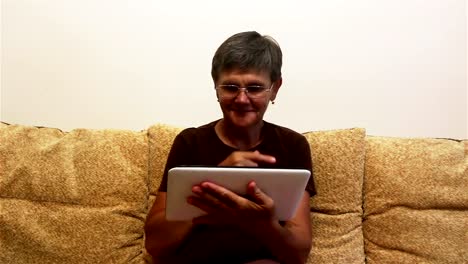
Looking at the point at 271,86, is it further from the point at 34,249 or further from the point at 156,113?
the point at 34,249

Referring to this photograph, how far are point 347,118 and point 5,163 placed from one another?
127cm

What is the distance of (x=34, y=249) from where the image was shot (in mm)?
1287

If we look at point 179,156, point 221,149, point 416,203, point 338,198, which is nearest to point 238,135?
point 221,149

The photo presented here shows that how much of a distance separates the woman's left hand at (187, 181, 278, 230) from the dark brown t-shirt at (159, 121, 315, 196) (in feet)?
0.80

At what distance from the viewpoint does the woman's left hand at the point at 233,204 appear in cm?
89

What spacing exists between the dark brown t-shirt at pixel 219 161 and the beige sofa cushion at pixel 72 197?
21cm

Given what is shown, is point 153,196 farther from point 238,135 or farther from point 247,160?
point 247,160

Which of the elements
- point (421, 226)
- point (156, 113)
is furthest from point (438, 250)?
point (156, 113)

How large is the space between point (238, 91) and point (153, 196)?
0.50 metres

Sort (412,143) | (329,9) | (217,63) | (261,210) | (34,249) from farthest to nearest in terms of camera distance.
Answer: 1. (329,9)
2. (412,143)
3. (34,249)
4. (217,63)
5. (261,210)

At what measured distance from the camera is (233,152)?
1.10 metres

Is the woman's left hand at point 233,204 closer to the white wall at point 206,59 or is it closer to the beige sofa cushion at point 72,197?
the beige sofa cushion at point 72,197

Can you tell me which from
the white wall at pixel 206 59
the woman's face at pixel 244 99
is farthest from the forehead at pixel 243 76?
the white wall at pixel 206 59

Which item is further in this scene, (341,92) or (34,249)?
(341,92)
